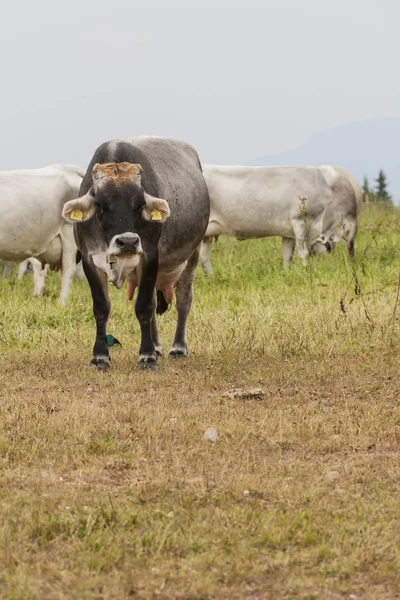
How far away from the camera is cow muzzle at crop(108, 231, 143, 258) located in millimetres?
7070

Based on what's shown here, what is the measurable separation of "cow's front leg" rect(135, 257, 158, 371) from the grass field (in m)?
0.15

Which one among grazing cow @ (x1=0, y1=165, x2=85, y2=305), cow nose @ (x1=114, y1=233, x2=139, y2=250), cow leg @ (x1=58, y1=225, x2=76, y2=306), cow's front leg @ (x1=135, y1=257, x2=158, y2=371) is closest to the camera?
cow nose @ (x1=114, y1=233, x2=139, y2=250)

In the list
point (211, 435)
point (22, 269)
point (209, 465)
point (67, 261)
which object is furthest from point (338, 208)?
point (209, 465)

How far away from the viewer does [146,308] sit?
7.71 m

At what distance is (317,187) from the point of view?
15766mm

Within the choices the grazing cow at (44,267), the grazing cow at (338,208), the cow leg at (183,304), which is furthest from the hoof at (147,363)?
the grazing cow at (338,208)

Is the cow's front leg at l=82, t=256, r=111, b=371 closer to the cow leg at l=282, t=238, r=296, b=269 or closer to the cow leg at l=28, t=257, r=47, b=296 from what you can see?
the cow leg at l=28, t=257, r=47, b=296

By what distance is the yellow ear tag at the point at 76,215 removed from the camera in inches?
288

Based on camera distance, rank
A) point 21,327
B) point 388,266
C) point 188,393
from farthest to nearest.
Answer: point 388,266 → point 21,327 → point 188,393

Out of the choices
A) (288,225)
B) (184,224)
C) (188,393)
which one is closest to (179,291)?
(184,224)

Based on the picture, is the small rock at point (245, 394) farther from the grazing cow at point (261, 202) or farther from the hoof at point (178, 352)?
the grazing cow at point (261, 202)

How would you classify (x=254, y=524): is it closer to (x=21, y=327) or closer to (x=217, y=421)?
(x=217, y=421)

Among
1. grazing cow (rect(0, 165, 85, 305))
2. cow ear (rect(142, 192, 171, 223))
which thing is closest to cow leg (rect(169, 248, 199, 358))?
cow ear (rect(142, 192, 171, 223))

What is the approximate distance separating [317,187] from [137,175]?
868 cm
